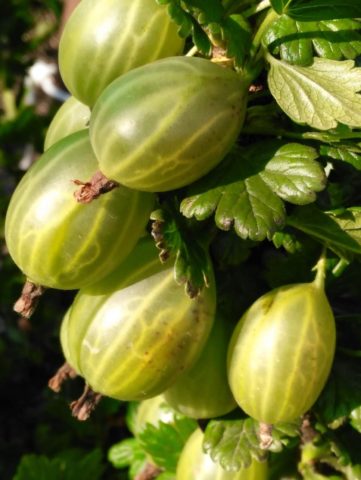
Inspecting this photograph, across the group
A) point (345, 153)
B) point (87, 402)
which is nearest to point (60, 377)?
point (87, 402)

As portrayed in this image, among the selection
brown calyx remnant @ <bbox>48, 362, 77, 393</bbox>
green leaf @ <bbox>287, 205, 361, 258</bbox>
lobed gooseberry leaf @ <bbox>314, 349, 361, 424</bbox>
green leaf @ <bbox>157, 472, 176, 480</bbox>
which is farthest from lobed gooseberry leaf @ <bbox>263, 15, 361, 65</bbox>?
green leaf @ <bbox>157, 472, 176, 480</bbox>

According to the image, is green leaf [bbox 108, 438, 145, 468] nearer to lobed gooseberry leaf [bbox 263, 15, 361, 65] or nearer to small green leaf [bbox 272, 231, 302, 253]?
small green leaf [bbox 272, 231, 302, 253]

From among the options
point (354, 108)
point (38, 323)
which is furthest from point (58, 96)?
point (354, 108)

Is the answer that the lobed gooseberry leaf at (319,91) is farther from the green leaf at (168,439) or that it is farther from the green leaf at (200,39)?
the green leaf at (168,439)

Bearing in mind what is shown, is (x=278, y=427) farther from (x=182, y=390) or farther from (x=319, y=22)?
(x=319, y=22)

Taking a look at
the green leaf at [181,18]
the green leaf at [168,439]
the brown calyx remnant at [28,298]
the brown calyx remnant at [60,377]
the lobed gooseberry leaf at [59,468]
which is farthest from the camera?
the lobed gooseberry leaf at [59,468]

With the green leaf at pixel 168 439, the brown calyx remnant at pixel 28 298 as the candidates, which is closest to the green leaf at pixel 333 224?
the brown calyx remnant at pixel 28 298

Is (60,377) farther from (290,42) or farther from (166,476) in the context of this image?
(290,42)
